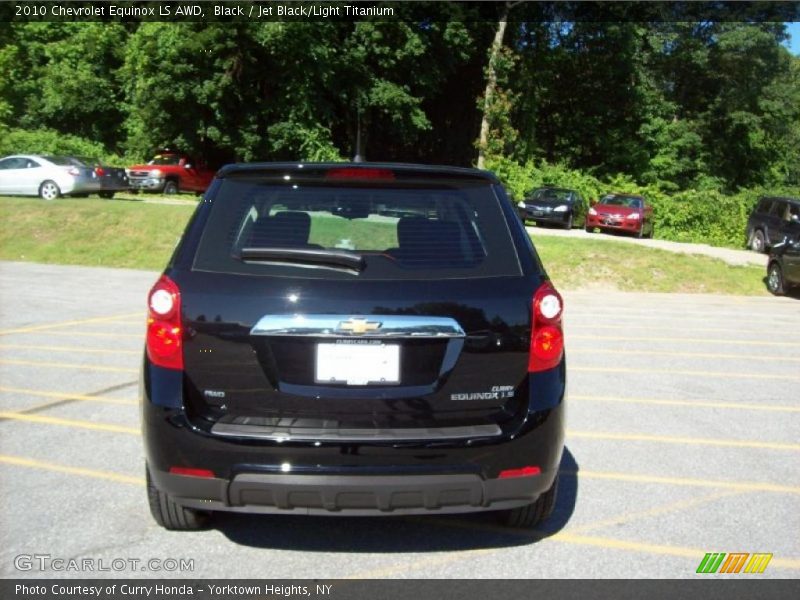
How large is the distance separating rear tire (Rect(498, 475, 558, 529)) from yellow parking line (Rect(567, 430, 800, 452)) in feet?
5.87

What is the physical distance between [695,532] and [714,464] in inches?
49.4

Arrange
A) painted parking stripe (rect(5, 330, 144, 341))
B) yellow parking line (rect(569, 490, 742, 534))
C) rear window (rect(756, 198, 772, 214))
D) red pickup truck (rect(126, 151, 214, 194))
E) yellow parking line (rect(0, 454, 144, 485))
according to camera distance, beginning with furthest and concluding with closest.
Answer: red pickup truck (rect(126, 151, 214, 194)) < rear window (rect(756, 198, 772, 214)) < painted parking stripe (rect(5, 330, 144, 341)) < yellow parking line (rect(0, 454, 144, 485)) < yellow parking line (rect(569, 490, 742, 534))

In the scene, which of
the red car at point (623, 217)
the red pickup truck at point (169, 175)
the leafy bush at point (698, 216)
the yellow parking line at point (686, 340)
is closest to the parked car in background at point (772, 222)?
the leafy bush at point (698, 216)

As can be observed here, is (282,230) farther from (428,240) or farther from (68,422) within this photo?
(68,422)

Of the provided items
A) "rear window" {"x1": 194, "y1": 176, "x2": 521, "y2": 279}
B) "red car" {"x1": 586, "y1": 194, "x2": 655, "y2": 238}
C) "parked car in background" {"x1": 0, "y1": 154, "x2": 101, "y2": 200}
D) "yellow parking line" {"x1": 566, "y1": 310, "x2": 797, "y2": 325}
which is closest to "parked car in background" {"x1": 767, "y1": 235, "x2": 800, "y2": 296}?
"yellow parking line" {"x1": 566, "y1": 310, "x2": 797, "y2": 325}

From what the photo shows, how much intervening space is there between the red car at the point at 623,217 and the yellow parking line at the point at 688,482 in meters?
23.7

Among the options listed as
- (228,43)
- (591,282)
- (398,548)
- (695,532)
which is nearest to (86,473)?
(398,548)

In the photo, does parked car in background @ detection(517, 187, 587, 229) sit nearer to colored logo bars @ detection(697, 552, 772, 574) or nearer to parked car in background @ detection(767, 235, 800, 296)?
parked car in background @ detection(767, 235, 800, 296)

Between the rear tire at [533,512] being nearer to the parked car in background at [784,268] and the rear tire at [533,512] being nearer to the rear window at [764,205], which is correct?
the parked car in background at [784,268]

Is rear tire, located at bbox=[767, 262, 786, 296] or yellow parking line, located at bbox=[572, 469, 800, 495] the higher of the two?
yellow parking line, located at bbox=[572, 469, 800, 495]

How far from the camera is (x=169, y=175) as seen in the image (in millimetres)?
31797

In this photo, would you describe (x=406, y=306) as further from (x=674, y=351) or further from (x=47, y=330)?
(x=47, y=330)

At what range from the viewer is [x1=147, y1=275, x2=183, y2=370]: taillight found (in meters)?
3.31

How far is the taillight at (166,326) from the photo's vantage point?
10.9 feet
